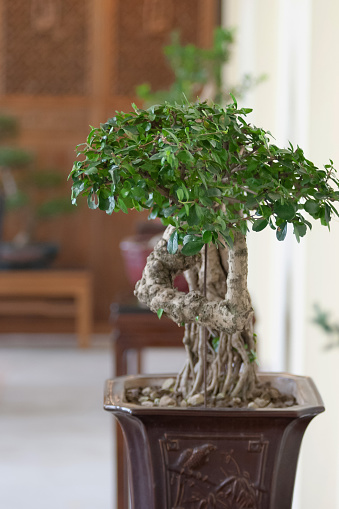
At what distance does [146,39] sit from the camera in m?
6.27

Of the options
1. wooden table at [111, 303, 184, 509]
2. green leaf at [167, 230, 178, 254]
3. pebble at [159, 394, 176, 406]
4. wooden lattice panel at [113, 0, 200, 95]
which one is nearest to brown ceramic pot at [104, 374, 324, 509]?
pebble at [159, 394, 176, 406]

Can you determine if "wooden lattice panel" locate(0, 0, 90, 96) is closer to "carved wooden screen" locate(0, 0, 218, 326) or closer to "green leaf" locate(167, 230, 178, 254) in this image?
"carved wooden screen" locate(0, 0, 218, 326)

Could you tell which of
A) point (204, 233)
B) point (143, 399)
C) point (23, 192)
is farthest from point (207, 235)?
point (23, 192)

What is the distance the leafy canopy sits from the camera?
1.02 m

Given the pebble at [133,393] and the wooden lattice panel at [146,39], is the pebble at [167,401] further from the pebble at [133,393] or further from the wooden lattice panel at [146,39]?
the wooden lattice panel at [146,39]

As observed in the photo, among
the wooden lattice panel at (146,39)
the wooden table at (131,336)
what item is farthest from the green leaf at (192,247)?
the wooden lattice panel at (146,39)

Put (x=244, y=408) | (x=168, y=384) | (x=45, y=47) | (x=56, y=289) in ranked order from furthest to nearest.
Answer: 1. (x=45, y=47)
2. (x=56, y=289)
3. (x=168, y=384)
4. (x=244, y=408)

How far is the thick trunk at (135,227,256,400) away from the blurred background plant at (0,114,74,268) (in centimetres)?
456

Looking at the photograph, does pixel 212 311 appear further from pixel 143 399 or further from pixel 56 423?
pixel 56 423

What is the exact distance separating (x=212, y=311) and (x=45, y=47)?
5521 mm

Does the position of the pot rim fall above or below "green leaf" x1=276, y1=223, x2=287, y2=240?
below

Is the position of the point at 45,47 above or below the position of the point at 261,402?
above

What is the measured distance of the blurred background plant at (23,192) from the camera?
5816mm

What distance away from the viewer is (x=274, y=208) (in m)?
1.05
